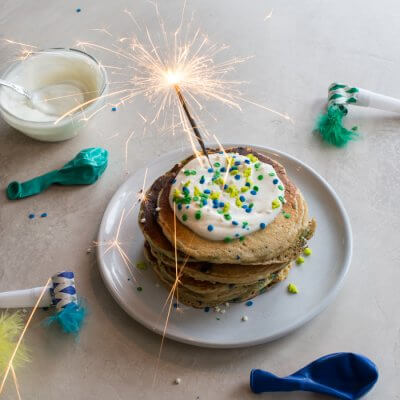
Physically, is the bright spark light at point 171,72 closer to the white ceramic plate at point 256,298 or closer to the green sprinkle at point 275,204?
the white ceramic plate at point 256,298

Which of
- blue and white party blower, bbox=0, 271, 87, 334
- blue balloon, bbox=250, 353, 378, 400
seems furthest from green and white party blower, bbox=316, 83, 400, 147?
blue and white party blower, bbox=0, 271, 87, 334

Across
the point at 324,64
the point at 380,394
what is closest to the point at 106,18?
the point at 324,64

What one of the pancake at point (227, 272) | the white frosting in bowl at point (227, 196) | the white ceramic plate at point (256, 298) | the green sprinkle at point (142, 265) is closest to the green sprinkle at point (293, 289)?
the white ceramic plate at point (256, 298)

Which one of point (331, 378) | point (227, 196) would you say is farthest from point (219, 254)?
point (331, 378)

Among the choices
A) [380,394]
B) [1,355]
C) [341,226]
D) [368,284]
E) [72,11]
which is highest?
[72,11]

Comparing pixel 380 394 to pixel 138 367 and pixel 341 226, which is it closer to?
pixel 341 226

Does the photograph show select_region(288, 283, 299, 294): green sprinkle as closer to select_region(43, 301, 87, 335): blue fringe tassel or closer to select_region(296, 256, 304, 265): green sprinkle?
select_region(296, 256, 304, 265): green sprinkle

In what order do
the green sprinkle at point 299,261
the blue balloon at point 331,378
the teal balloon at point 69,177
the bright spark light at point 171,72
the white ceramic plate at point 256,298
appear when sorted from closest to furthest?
the blue balloon at point 331,378 < the white ceramic plate at point 256,298 < the green sprinkle at point 299,261 < the teal balloon at point 69,177 < the bright spark light at point 171,72
